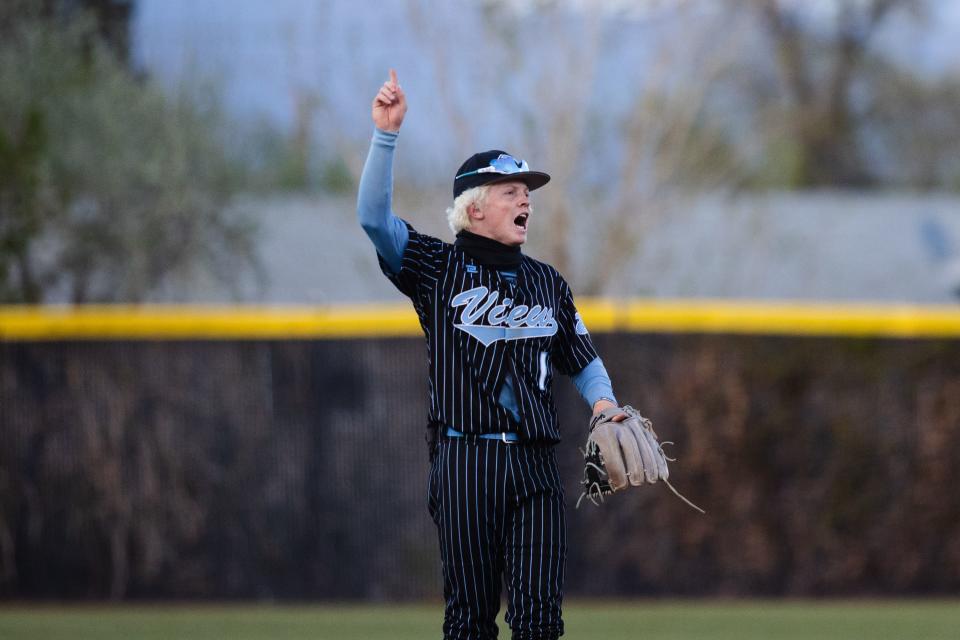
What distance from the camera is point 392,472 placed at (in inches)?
417

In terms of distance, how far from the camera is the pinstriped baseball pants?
14.6 feet

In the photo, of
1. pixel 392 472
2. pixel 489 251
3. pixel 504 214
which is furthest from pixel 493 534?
pixel 392 472

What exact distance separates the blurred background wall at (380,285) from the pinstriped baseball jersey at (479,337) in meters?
5.97

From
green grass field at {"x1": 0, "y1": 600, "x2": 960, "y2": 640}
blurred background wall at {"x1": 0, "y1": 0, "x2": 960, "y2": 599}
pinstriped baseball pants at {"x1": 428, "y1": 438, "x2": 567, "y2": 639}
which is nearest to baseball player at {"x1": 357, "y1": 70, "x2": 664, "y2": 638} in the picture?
pinstriped baseball pants at {"x1": 428, "y1": 438, "x2": 567, "y2": 639}

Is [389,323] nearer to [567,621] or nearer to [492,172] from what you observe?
[567,621]

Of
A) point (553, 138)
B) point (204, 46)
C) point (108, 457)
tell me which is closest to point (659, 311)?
point (108, 457)

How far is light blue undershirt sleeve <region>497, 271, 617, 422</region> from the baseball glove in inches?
3.8

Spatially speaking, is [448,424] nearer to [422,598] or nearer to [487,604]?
[487,604]

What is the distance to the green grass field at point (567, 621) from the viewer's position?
860 centimetres

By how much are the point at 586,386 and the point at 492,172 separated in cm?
79

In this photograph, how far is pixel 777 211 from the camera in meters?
20.0

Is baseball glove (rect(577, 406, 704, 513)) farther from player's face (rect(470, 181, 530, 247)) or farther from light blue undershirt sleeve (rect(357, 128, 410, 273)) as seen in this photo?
light blue undershirt sleeve (rect(357, 128, 410, 273))

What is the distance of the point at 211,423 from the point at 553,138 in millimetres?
7014

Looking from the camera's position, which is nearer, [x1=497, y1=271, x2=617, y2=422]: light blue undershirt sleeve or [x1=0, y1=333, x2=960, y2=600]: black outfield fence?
[x1=497, y1=271, x2=617, y2=422]: light blue undershirt sleeve
